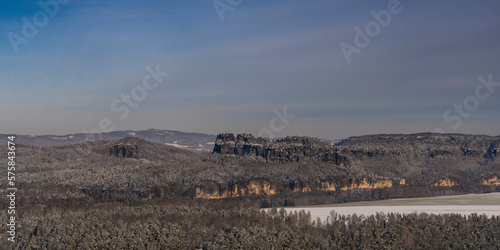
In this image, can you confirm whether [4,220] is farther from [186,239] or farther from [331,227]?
[331,227]

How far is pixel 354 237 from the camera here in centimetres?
15488

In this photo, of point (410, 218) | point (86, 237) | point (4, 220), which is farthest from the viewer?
point (410, 218)

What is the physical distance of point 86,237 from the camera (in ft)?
487

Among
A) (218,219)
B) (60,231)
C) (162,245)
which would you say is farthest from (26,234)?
(218,219)

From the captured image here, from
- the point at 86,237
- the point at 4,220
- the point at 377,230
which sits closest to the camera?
the point at 86,237

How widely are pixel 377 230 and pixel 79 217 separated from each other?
123m

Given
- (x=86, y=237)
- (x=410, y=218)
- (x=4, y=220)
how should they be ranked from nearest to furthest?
(x=86, y=237)
(x=4, y=220)
(x=410, y=218)

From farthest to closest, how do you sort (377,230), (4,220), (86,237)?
1. (4,220)
2. (377,230)
3. (86,237)

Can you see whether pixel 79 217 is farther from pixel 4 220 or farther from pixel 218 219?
pixel 218 219

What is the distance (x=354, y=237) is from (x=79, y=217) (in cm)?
11540

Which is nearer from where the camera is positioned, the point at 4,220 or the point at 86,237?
the point at 86,237

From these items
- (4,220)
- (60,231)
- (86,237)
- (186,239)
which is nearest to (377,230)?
(186,239)

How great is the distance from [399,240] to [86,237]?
351 feet

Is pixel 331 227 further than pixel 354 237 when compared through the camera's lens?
Yes
